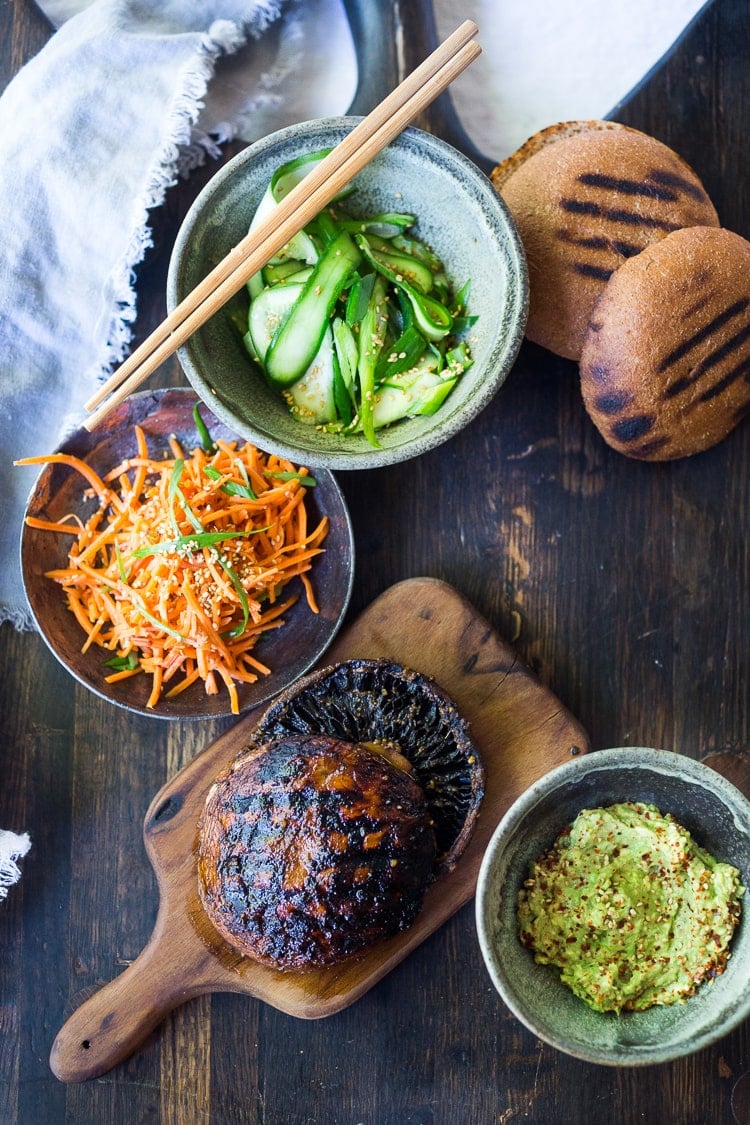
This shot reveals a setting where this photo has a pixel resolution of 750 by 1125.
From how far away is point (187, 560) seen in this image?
230 cm

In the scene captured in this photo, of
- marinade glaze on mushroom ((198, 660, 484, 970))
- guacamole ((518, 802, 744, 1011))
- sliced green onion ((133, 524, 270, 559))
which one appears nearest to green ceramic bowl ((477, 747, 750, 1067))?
guacamole ((518, 802, 744, 1011))

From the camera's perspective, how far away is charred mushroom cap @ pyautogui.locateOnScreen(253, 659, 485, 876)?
2.33 meters

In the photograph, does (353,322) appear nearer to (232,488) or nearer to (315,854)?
(232,488)

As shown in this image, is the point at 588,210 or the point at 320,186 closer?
the point at 320,186

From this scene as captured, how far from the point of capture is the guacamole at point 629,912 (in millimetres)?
2117

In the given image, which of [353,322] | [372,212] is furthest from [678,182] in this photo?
[353,322]

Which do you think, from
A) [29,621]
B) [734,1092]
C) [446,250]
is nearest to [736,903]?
[734,1092]

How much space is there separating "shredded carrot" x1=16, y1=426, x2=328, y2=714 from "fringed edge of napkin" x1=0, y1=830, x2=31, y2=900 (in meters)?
0.57

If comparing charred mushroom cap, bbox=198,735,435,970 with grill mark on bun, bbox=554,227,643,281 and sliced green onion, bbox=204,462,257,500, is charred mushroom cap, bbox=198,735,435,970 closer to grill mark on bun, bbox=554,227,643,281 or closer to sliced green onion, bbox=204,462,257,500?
sliced green onion, bbox=204,462,257,500

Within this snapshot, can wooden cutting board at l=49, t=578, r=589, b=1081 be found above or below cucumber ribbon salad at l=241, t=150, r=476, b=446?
below

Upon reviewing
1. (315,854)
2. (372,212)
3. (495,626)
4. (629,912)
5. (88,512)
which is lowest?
(629,912)

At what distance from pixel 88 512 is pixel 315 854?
110 cm

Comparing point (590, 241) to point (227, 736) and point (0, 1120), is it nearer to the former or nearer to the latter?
point (227, 736)

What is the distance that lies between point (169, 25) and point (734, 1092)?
3.28m
